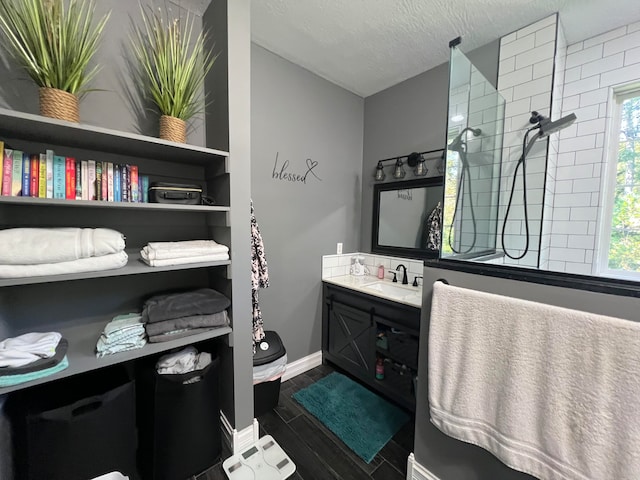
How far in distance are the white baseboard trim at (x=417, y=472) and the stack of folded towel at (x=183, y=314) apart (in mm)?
1167

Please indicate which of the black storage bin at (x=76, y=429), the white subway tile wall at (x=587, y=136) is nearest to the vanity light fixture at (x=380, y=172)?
the white subway tile wall at (x=587, y=136)

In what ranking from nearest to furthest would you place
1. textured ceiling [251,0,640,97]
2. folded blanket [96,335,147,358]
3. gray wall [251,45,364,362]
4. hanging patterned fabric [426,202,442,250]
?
folded blanket [96,335,147,358]
textured ceiling [251,0,640,97]
gray wall [251,45,364,362]
hanging patterned fabric [426,202,442,250]

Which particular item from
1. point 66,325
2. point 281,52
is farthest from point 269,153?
point 66,325

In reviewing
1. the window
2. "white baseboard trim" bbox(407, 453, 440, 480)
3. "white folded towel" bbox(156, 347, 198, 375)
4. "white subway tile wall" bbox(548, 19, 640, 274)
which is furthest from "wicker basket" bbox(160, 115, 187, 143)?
the window

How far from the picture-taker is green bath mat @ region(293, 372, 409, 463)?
4.90 feet

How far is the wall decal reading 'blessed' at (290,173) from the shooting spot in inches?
75.9

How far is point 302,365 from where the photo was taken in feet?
7.14

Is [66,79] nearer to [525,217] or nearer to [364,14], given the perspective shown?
[364,14]

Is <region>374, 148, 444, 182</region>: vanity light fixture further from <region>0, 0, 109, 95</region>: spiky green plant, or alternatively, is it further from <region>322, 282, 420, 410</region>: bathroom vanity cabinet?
<region>0, 0, 109, 95</region>: spiky green plant

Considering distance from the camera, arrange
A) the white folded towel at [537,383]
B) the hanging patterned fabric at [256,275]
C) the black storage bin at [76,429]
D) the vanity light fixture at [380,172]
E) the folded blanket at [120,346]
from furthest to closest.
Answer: the vanity light fixture at [380,172] < the hanging patterned fabric at [256,275] < the folded blanket at [120,346] < the black storage bin at [76,429] < the white folded towel at [537,383]

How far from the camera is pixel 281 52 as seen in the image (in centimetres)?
184

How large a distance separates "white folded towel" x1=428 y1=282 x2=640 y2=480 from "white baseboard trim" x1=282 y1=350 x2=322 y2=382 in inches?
52.5

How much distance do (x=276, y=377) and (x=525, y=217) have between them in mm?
2045

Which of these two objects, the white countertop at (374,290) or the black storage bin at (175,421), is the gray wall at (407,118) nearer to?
the white countertop at (374,290)
